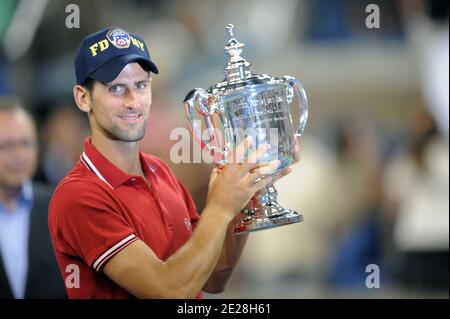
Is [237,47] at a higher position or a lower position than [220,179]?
higher

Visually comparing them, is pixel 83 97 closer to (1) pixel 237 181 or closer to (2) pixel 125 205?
(2) pixel 125 205

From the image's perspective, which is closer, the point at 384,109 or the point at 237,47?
the point at 237,47

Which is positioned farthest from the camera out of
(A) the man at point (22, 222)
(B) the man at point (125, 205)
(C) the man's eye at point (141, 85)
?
(A) the man at point (22, 222)

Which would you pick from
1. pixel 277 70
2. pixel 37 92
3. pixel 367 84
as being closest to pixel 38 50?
pixel 37 92

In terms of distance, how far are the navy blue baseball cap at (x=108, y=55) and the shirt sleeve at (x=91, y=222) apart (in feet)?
0.75

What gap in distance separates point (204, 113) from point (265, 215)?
0.88 feet

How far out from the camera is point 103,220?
174 cm

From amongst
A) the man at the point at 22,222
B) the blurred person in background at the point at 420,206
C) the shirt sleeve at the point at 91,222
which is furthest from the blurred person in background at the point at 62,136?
the shirt sleeve at the point at 91,222

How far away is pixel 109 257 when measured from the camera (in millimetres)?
1718

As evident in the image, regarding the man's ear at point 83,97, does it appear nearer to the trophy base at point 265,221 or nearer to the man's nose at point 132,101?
the man's nose at point 132,101

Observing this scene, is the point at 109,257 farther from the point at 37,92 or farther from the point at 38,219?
the point at 37,92

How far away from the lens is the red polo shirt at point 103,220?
1736 millimetres

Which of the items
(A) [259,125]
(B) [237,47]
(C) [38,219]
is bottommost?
(C) [38,219]

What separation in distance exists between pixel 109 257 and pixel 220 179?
27 cm
